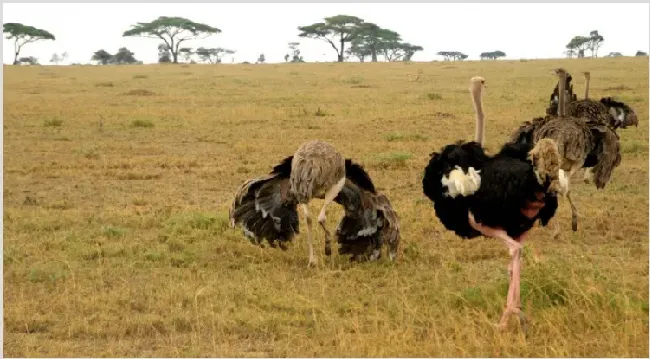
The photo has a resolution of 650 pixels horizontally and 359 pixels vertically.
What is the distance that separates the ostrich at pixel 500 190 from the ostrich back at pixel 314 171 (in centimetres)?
156

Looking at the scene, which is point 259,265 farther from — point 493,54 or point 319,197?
point 493,54

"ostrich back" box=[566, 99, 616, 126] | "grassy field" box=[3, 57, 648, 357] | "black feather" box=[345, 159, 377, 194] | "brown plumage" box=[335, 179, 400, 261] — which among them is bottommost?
"grassy field" box=[3, 57, 648, 357]

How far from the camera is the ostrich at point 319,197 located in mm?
6723

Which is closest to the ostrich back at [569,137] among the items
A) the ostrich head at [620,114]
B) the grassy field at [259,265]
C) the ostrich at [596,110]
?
the grassy field at [259,265]

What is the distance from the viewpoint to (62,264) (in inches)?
263

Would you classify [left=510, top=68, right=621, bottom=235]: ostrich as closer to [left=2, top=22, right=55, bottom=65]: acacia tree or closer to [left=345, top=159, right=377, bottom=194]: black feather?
[left=345, top=159, right=377, bottom=194]: black feather

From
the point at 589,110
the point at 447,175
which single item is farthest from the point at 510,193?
the point at 589,110

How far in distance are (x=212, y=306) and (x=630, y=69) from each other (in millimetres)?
25695

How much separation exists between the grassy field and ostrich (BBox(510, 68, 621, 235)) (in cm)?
53

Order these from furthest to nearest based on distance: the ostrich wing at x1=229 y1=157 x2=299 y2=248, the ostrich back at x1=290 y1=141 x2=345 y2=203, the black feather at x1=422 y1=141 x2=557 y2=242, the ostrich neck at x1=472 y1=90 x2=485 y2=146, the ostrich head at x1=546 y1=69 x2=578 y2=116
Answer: the ostrich head at x1=546 y1=69 x2=578 y2=116 < the ostrich wing at x1=229 y1=157 x2=299 y2=248 < the ostrich back at x1=290 y1=141 x2=345 y2=203 < the ostrich neck at x1=472 y1=90 x2=485 y2=146 < the black feather at x1=422 y1=141 x2=557 y2=242

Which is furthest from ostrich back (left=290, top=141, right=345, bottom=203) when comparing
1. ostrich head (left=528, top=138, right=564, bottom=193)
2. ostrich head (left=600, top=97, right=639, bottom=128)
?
ostrich head (left=600, top=97, right=639, bottom=128)

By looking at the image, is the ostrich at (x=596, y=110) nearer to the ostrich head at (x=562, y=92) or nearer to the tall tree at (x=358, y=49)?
→ the ostrich head at (x=562, y=92)

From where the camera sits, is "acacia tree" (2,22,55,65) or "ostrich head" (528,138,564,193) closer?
"ostrich head" (528,138,564,193)

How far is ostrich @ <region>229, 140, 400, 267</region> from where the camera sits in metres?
6.72
